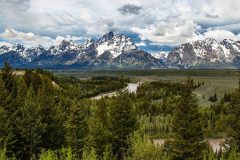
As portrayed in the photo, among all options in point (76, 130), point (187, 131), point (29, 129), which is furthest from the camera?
point (76, 130)

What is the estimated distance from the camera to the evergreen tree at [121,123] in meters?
75.9

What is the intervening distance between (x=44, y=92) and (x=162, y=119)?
4039 inches

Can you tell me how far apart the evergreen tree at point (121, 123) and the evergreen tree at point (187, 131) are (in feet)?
45.0

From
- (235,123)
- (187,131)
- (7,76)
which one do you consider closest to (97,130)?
(187,131)

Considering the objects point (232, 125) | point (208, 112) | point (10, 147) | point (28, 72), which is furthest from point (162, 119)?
point (10, 147)

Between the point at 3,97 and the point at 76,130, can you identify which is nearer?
the point at 76,130

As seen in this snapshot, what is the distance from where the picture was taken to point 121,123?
76562 mm

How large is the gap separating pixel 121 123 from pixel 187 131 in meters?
17.1

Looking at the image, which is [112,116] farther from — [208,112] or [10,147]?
[208,112]

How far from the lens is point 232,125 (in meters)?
72.0

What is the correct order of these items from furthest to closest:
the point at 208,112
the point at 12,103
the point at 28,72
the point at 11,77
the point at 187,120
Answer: the point at 208,112 < the point at 28,72 < the point at 11,77 < the point at 12,103 < the point at 187,120

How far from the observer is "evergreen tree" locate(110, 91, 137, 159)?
75.9 meters

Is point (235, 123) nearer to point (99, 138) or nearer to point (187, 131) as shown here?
point (187, 131)

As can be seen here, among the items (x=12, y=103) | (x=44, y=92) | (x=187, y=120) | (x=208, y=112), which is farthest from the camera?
(x=208, y=112)
